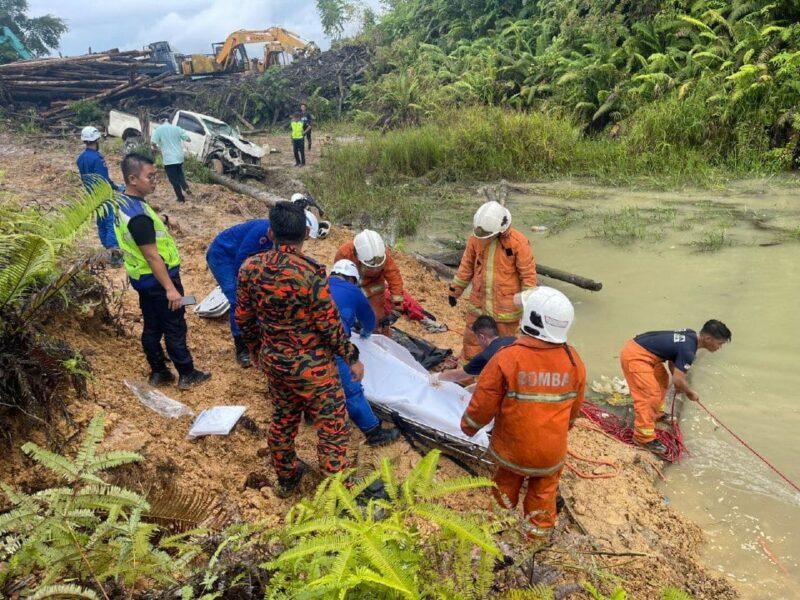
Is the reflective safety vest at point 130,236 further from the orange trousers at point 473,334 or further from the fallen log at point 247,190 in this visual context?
the fallen log at point 247,190

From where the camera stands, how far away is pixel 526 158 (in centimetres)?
1148

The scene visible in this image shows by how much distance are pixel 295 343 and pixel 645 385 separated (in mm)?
3026

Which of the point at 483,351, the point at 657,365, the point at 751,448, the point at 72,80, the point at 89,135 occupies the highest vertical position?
the point at 72,80

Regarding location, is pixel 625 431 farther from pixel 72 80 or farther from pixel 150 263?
pixel 72 80

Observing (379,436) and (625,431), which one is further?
(625,431)

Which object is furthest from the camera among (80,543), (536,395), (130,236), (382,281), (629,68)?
(629,68)

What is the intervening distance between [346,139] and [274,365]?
16.3m

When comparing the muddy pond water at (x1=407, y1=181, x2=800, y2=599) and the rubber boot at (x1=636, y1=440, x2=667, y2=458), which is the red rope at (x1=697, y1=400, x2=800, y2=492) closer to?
the muddy pond water at (x1=407, y1=181, x2=800, y2=599)

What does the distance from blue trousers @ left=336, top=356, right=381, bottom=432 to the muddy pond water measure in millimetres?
2244

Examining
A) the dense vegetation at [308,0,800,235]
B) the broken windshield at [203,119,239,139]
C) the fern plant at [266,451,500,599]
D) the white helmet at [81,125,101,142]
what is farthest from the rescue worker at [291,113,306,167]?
the fern plant at [266,451,500,599]

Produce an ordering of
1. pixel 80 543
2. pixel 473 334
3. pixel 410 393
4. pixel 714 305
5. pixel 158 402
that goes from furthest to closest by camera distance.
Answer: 1. pixel 714 305
2. pixel 473 334
3. pixel 410 393
4. pixel 158 402
5. pixel 80 543

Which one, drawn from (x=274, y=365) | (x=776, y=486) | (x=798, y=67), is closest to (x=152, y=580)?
(x=274, y=365)

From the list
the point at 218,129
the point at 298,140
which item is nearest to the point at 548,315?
the point at 298,140

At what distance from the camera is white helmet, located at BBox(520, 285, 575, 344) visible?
246 cm
